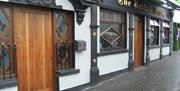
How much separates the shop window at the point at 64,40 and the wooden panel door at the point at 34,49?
0.96ft

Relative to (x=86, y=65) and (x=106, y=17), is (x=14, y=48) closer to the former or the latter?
(x=86, y=65)

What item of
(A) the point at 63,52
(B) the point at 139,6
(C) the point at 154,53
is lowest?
(C) the point at 154,53

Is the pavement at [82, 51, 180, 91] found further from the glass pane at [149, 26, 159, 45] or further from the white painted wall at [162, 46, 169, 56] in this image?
the white painted wall at [162, 46, 169, 56]

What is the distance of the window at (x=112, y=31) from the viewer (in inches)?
381

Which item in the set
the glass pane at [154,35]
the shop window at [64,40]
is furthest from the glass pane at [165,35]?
the shop window at [64,40]

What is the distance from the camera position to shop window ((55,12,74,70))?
738cm

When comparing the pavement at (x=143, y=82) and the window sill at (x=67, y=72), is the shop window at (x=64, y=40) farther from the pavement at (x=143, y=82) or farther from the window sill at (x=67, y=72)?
the pavement at (x=143, y=82)

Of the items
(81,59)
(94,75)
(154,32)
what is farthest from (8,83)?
(154,32)

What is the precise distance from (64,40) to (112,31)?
10.6 ft

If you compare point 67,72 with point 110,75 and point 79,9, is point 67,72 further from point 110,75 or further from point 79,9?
point 110,75

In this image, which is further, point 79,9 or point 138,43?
point 138,43

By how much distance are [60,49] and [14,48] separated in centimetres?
171

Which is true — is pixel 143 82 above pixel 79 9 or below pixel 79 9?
below

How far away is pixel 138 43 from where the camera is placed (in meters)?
13.2
